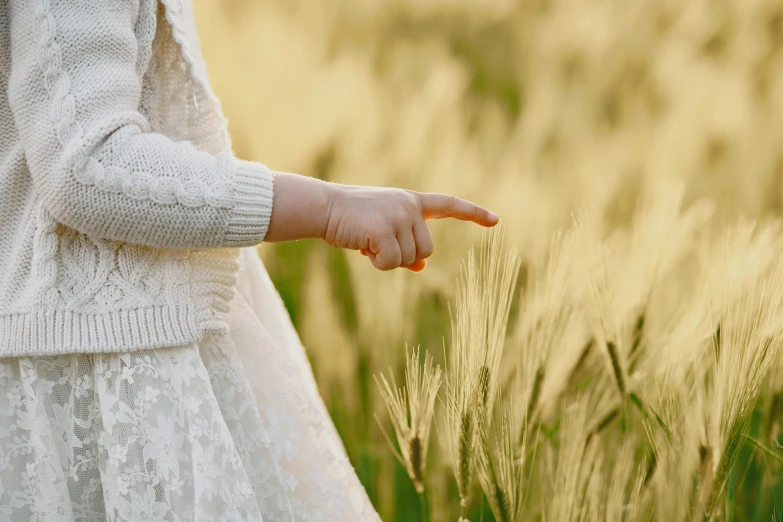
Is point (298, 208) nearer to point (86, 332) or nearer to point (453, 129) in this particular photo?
point (86, 332)

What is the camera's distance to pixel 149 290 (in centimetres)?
62

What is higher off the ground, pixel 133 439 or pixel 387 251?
pixel 387 251

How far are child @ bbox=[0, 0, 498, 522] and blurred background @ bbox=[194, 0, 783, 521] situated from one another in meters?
0.36

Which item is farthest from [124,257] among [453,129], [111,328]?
[453,129]

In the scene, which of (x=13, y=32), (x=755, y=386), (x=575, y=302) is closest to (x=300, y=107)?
(x=575, y=302)

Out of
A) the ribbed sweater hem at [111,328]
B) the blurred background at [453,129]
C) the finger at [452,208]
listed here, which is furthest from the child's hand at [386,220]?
the blurred background at [453,129]

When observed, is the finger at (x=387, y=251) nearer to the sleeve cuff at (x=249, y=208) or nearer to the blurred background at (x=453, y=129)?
the sleeve cuff at (x=249, y=208)

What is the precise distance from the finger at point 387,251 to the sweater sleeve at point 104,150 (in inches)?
3.2

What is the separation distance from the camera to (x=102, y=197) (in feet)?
1.85

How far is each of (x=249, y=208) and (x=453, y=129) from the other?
41.0 inches

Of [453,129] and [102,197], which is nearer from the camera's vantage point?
[102,197]

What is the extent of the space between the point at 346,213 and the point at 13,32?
0.26 meters

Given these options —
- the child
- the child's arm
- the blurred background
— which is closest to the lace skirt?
the child

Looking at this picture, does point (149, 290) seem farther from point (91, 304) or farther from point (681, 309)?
point (681, 309)
